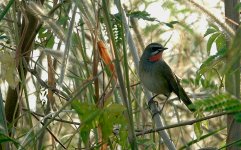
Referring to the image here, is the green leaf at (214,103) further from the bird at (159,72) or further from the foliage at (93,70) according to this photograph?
the bird at (159,72)

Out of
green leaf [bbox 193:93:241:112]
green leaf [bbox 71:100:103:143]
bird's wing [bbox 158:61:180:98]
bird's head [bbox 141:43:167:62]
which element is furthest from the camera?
bird's wing [bbox 158:61:180:98]

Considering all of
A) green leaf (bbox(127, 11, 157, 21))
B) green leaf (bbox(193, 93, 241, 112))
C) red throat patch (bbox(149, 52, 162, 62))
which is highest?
green leaf (bbox(127, 11, 157, 21))

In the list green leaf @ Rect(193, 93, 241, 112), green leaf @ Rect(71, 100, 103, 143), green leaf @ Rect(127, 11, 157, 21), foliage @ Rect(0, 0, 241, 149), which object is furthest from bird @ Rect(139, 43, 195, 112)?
green leaf @ Rect(193, 93, 241, 112)

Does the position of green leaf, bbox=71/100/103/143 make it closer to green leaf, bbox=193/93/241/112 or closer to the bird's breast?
green leaf, bbox=193/93/241/112

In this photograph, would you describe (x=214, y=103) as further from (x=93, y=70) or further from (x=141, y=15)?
(x=141, y=15)

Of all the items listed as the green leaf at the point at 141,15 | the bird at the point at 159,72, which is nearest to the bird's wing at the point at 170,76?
the bird at the point at 159,72

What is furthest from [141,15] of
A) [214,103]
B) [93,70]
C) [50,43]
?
[214,103]

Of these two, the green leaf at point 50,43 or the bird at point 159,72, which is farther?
the bird at point 159,72

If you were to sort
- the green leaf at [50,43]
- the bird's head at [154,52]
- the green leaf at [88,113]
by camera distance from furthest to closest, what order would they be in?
the bird's head at [154,52] → the green leaf at [50,43] → the green leaf at [88,113]

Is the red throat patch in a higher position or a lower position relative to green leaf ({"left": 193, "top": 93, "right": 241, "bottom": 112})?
higher

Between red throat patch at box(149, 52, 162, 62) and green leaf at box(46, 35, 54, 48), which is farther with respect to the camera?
red throat patch at box(149, 52, 162, 62)

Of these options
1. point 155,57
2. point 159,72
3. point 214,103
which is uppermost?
point 155,57

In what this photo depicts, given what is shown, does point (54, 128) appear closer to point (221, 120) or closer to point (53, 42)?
point (53, 42)

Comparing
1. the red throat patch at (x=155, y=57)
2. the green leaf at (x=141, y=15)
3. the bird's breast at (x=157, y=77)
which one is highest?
the green leaf at (x=141, y=15)
